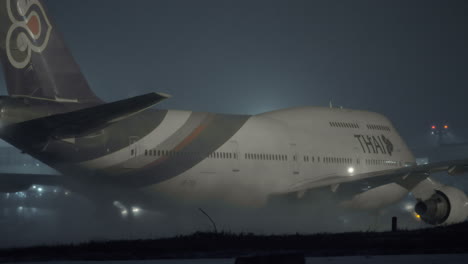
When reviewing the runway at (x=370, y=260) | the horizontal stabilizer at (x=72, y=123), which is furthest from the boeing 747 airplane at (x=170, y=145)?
the runway at (x=370, y=260)

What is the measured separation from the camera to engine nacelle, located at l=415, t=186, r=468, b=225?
1852 cm

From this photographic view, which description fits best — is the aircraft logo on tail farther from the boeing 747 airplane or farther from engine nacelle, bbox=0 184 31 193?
engine nacelle, bbox=0 184 31 193

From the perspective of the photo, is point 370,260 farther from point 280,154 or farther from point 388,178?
point 280,154

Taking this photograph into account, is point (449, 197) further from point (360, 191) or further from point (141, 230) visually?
point (141, 230)

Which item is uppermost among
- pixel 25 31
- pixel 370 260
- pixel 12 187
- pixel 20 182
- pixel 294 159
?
pixel 25 31

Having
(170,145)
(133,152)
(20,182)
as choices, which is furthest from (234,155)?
(20,182)

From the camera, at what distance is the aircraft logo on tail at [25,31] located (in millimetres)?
13469

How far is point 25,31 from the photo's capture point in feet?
44.9

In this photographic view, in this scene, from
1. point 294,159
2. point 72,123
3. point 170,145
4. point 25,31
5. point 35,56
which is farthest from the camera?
point 294,159

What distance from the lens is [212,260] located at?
730cm

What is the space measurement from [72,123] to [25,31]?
3.00 meters

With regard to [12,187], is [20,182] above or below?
above

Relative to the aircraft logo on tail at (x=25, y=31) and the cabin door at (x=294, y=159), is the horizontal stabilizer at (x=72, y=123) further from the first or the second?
the cabin door at (x=294, y=159)

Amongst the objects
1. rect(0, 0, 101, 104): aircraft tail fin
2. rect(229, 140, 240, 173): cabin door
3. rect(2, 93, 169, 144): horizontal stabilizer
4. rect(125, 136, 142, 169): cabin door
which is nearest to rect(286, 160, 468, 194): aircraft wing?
rect(229, 140, 240, 173): cabin door
